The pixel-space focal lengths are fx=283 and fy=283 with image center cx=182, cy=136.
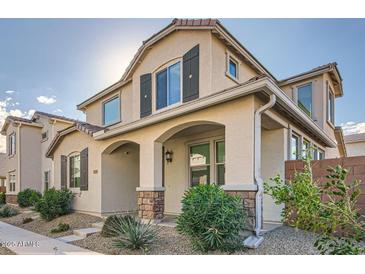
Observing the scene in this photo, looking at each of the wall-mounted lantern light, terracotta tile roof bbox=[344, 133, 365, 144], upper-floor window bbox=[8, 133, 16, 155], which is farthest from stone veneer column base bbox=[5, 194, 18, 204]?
terracotta tile roof bbox=[344, 133, 365, 144]

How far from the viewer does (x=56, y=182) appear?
14148mm

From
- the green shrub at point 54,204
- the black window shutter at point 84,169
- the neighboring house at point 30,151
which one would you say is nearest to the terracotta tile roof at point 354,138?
the black window shutter at point 84,169

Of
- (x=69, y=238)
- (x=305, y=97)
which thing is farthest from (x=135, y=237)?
(x=305, y=97)

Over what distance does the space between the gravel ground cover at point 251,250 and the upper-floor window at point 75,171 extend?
5.84 meters

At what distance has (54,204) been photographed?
11391mm

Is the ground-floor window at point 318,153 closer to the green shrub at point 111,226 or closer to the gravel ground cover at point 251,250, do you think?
the gravel ground cover at point 251,250

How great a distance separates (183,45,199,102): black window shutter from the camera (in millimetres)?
8938

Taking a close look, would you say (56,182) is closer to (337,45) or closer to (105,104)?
(105,104)

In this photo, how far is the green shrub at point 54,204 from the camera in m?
11.2

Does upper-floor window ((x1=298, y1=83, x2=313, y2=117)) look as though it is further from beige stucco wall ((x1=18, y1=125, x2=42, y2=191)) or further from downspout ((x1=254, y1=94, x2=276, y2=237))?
beige stucco wall ((x1=18, y1=125, x2=42, y2=191))

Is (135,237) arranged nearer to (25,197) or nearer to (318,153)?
(318,153)

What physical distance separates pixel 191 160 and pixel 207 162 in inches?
30.7

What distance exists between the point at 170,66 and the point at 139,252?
6.37 m

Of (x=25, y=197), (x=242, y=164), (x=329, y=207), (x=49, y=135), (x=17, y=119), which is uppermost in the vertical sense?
(x=17, y=119)
